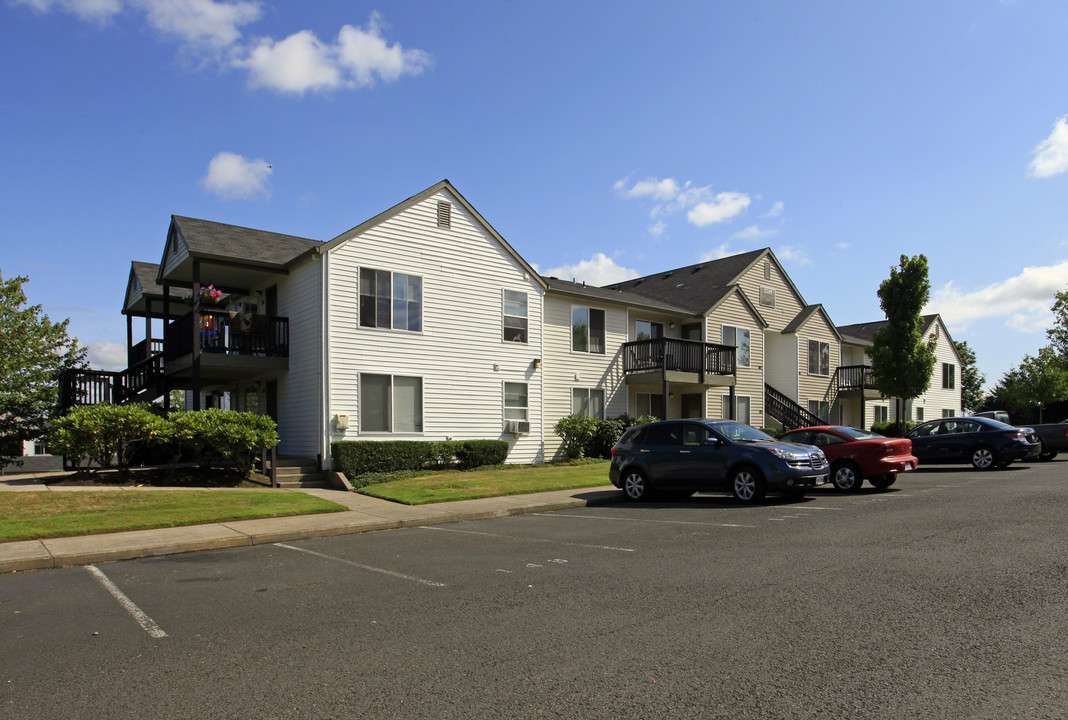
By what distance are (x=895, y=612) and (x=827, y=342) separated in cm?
3478

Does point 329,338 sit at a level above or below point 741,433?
above

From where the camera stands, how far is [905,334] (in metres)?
30.9

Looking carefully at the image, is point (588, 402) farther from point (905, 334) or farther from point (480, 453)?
point (905, 334)

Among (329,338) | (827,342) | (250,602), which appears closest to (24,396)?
(329,338)

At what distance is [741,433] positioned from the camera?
14938mm

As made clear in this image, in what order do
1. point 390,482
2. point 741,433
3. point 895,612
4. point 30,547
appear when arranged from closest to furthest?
point 895,612 < point 30,547 < point 741,433 < point 390,482

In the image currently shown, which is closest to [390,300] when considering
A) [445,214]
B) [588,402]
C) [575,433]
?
[445,214]

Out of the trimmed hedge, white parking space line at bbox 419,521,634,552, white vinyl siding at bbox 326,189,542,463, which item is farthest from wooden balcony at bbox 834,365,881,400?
white parking space line at bbox 419,521,634,552

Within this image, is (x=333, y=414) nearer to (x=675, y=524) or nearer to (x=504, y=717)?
(x=675, y=524)

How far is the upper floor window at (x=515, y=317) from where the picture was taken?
23956mm

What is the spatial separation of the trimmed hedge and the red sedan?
9349 millimetres

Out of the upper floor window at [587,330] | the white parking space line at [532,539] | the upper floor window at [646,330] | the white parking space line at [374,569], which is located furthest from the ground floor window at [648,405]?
the white parking space line at [374,569]

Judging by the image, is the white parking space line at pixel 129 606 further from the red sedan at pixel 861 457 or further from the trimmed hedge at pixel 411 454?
the red sedan at pixel 861 457

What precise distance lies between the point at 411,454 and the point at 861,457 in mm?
11216
